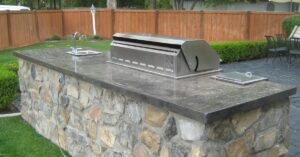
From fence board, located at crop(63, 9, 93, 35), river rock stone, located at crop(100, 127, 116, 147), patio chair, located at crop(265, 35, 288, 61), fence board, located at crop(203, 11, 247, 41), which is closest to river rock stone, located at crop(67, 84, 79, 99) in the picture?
river rock stone, located at crop(100, 127, 116, 147)

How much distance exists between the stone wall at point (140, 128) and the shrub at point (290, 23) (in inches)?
400

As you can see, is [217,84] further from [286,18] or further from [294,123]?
[286,18]

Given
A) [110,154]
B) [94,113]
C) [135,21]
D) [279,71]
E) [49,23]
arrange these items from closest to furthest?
[110,154], [94,113], [279,71], [135,21], [49,23]

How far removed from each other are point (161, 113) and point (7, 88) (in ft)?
12.9

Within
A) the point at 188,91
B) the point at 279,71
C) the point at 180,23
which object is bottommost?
the point at 279,71

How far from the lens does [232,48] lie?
1141 centimetres

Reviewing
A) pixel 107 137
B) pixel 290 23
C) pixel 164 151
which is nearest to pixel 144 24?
pixel 290 23

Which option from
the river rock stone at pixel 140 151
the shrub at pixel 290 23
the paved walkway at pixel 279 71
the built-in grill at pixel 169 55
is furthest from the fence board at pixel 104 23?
the river rock stone at pixel 140 151

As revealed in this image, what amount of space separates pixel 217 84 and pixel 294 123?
8.91 ft

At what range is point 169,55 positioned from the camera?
3.23 meters

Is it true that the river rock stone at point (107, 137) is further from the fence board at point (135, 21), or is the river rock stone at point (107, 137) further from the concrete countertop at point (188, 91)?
the fence board at point (135, 21)

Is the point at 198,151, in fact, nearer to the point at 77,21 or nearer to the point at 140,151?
the point at 140,151

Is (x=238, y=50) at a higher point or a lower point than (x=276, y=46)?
lower

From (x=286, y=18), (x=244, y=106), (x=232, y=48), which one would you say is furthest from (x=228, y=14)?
(x=244, y=106)
